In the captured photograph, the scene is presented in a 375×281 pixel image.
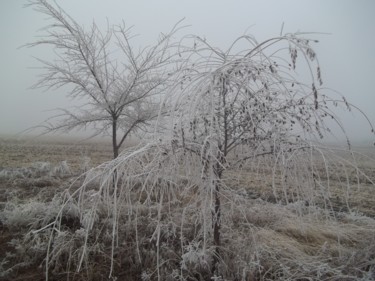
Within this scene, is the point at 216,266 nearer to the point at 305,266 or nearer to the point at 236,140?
the point at 305,266

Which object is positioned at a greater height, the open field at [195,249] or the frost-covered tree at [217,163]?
the frost-covered tree at [217,163]

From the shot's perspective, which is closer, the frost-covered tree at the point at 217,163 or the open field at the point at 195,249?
the frost-covered tree at the point at 217,163

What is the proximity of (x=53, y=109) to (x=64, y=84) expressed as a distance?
0.88 m

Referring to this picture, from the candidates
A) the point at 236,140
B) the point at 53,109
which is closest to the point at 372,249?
the point at 236,140

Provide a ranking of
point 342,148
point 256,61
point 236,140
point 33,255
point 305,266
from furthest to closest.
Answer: point 33,255 → point 305,266 → point 236,140 → point 256,61 → point 342,148

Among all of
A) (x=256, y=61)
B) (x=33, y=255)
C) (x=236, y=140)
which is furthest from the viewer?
(x=33, y=255)

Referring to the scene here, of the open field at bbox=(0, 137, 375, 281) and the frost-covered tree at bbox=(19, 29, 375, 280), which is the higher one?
the frost-covered tree at bbox=(19, 29, 375, 280)

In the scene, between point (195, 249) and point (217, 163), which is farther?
point (195, 249)

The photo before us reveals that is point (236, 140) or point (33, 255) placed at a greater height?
point (236, 140)

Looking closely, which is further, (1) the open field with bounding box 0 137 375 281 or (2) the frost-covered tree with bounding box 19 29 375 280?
(1) the open field with bounding box 0 137 375 281

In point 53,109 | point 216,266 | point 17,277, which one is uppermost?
point 53,109

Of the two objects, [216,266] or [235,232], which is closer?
[216,266]

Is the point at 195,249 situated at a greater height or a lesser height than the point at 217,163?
lesser

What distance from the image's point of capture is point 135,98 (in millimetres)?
9805
